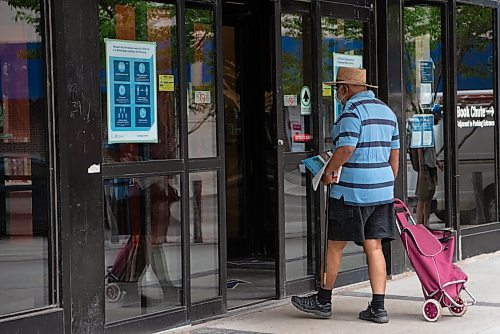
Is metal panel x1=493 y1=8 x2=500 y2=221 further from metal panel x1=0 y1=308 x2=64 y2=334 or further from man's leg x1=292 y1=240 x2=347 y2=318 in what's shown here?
metal panel x1=0 y1=308 x2=64 y2=334

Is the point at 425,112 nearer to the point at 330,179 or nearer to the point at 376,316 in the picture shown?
the point at 330,179

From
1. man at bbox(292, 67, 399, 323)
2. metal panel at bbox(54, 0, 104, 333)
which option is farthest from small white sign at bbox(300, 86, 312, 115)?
metal panel at bbox(54, 0, 104, 333)

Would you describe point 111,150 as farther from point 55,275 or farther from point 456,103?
point 456,103

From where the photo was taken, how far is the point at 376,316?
23.5 feet

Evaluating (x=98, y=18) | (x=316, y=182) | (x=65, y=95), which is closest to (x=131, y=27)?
(x=98, y=18)

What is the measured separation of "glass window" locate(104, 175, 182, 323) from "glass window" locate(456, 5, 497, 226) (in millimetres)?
4245

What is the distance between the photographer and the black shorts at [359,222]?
7027 millimetres

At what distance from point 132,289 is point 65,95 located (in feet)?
4.96

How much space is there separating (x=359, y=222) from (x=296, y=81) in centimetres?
175

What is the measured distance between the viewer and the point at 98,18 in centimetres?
632

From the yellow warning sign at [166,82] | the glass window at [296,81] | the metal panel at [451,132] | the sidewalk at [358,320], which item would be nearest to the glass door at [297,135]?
the glass window at [296,81]

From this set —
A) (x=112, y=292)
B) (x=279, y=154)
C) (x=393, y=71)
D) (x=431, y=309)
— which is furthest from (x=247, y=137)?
(x=112, y=292)

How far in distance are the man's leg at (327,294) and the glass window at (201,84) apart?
118 centimetres

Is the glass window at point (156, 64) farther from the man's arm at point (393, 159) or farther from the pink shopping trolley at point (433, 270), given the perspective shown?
the pink shopping trolley at point (433, 270)
